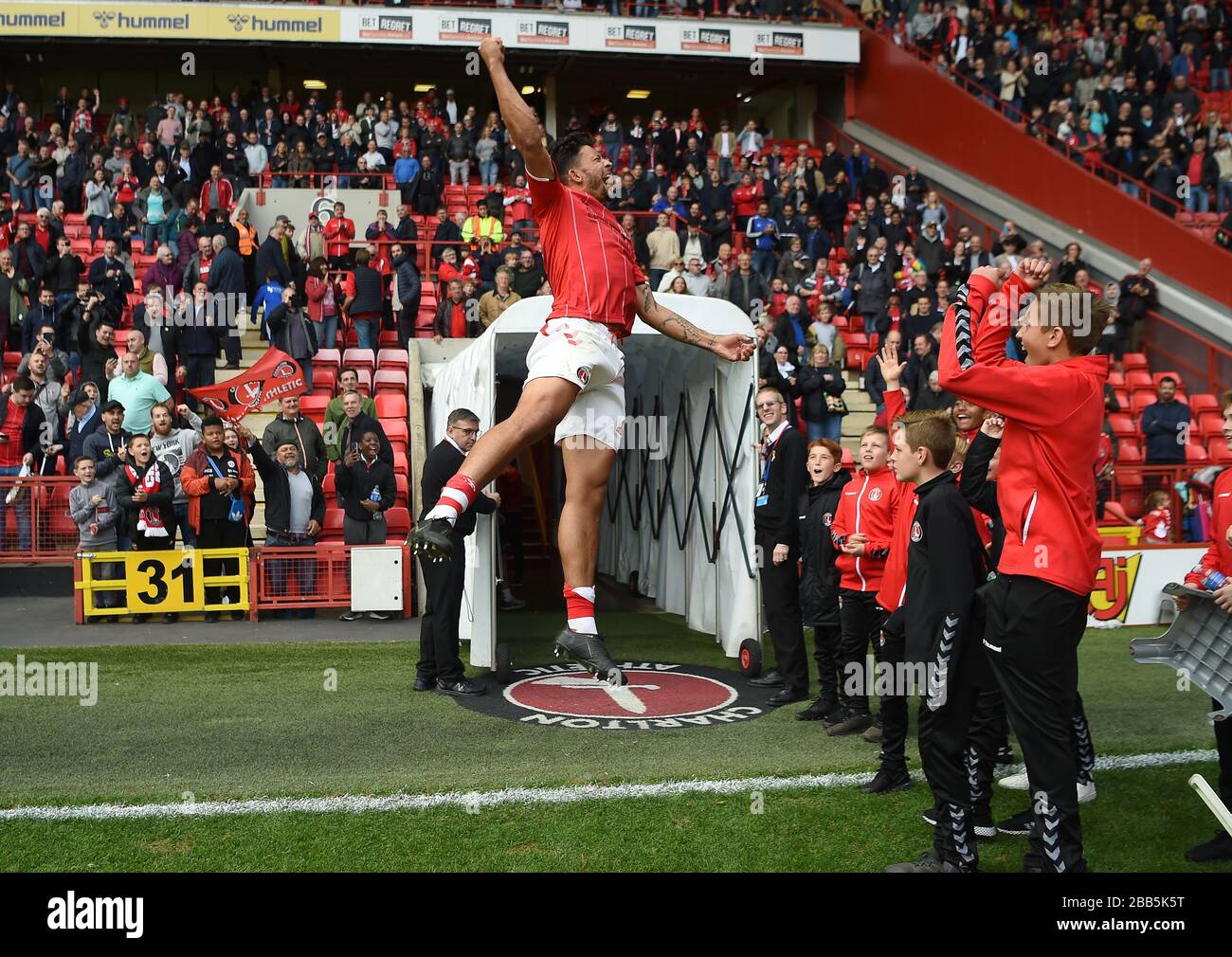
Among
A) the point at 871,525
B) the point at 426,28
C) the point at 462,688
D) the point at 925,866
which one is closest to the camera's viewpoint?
the point at 925,866

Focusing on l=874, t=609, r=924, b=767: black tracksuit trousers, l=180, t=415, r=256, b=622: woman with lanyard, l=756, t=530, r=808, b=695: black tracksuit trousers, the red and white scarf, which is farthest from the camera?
the red and white scarf

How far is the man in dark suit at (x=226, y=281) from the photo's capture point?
49.7 feet

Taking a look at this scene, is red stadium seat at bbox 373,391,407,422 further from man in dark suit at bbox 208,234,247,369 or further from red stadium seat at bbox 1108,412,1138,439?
red stadium seat at bbox 1108,412,1138,439

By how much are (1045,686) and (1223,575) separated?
5.11 ft

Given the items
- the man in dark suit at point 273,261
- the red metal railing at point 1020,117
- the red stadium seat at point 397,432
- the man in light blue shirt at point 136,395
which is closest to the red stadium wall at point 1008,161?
the red metal railing at point 1020,117

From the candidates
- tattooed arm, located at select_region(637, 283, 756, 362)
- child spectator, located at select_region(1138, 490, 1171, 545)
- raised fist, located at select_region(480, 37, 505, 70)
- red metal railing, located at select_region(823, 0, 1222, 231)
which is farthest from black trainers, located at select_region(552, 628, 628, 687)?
red metal railing, located at select_region(823, 0, 1222, 231)

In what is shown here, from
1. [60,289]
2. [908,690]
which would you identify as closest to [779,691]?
[908,690]

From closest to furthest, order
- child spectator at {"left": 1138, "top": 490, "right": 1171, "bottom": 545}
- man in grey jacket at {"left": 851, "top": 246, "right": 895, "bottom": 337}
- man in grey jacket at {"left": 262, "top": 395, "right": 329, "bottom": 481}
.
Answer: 1. man in grey jacket at {"left": 262, "top": 395, "right": 329, "bottom": 481}
2. child spectator at {"left": 1138, "top": 490, "right": 1171, "bottom": 545}
3. man in grey jacket at {"left": 851, "top": 246, "right": 895, "bottom": 337}

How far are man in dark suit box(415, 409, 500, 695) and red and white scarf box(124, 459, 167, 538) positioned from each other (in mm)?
4521

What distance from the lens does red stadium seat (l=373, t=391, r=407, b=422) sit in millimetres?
14688

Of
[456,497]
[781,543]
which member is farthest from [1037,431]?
[781,543]

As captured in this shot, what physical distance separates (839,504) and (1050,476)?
3.21 metres

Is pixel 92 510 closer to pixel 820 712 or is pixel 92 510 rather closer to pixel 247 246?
pixel 247 246

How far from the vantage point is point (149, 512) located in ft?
39.7
